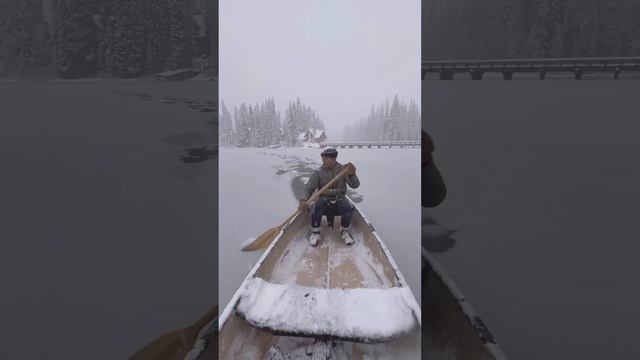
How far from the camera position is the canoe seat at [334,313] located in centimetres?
176

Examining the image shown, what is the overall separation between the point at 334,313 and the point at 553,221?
2.15m

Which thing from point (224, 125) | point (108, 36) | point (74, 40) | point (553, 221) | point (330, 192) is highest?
point (74, 40)

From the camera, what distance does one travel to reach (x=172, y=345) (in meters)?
1.69

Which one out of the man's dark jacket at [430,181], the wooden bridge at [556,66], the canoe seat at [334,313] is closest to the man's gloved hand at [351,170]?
the wooden bridge at [556,66]

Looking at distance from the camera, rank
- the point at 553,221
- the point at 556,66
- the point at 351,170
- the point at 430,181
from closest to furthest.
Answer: the point at 430,181 < the point at 553,221 < the point at 351,170 < the point at 556,66

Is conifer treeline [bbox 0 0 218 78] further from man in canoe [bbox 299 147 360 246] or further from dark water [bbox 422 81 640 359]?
dark water [bbox 422 81 640 359]

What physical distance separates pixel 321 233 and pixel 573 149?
2699 millimetres

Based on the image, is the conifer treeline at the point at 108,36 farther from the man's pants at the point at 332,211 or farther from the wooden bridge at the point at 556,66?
the wooden bridge at the point at 556,66

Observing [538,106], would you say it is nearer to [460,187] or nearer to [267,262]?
[460,187]

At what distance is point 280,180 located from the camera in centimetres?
1156

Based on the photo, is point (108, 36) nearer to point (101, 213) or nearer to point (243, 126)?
point (101, 213)

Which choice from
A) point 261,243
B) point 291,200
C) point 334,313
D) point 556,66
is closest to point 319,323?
point 334,313

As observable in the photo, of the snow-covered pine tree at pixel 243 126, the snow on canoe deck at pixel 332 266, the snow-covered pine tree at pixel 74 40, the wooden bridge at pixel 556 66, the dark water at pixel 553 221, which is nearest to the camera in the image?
the dark water at pixel 553 221

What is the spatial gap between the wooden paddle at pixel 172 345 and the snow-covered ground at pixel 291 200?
13.1 inches
